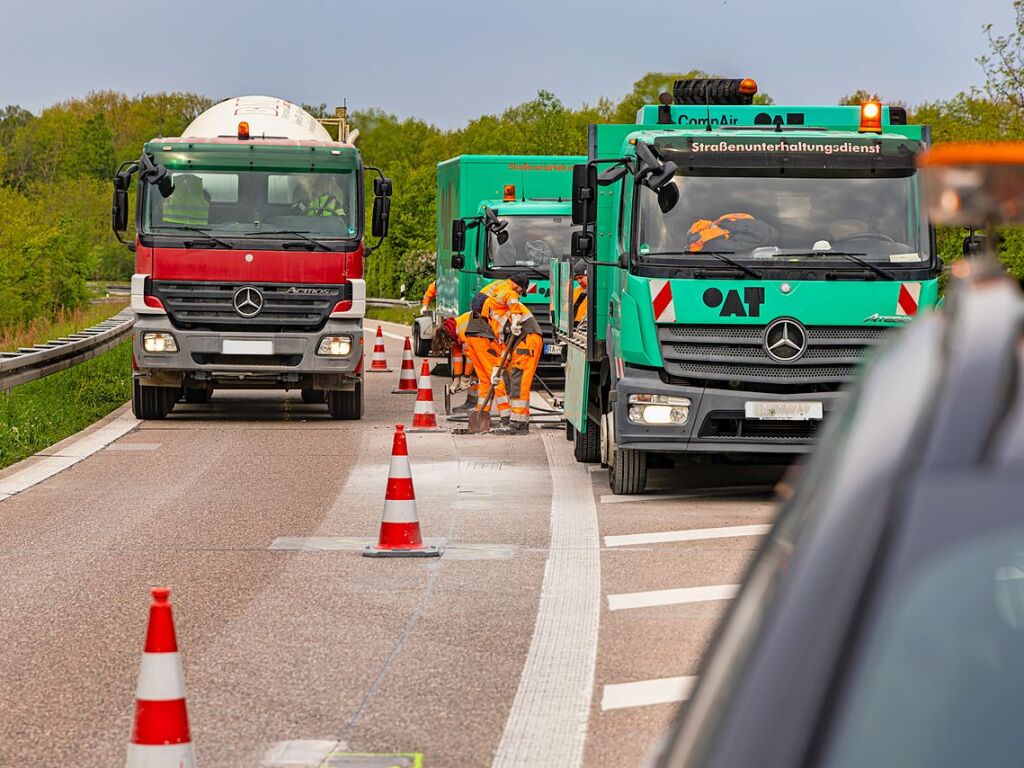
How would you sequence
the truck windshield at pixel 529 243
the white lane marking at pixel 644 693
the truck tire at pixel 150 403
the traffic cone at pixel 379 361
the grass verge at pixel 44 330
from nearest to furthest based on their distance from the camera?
the white lane marking at pixel 644 693
the truck tire at pixel 150 403
the truck windshield at pixel 529 243
the traffic cone at pixel 379 361
the grass verge at pixel 44 330

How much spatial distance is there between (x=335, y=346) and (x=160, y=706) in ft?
50.4

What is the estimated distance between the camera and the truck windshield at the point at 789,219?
13.4 metres

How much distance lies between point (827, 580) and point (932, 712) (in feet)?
0.46

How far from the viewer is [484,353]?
19672 mm

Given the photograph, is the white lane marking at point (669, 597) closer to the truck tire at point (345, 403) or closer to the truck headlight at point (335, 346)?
the truck headlight at point (335, 346)

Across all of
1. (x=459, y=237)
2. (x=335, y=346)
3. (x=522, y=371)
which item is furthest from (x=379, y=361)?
(x=522, y=371)

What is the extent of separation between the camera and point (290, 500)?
1350 centimetres

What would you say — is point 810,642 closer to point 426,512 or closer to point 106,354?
point 426,512

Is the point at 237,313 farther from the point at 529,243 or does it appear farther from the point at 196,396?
the point at 529,243

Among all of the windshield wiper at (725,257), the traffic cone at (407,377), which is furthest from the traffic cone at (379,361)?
the windshield wiper at (725,257)

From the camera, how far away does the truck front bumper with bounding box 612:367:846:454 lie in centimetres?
1321

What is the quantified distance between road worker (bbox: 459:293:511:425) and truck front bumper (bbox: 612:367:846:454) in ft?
20.3

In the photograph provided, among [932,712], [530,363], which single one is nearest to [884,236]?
[530,363]

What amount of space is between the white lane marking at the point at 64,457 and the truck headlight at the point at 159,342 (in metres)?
0.86
